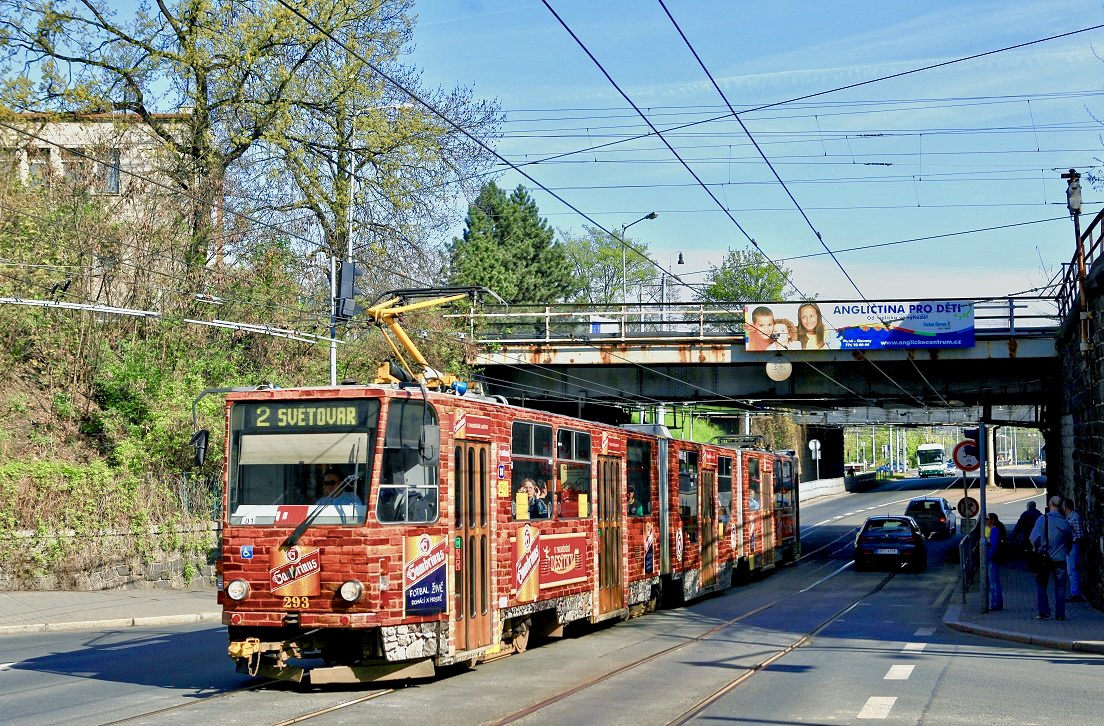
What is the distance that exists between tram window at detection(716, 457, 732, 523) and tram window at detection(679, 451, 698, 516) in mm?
2392

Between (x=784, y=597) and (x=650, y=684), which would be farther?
(x=784, y=597)

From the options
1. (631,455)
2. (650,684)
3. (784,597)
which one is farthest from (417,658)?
(784,597)

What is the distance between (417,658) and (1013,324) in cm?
2712

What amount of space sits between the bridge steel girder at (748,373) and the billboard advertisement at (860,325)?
75 cm

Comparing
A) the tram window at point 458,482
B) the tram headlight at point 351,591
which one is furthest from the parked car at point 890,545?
the tram headlight at point 351,591

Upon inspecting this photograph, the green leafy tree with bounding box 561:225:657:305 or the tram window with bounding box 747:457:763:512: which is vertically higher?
the green leafy tree with bounding box 561:225:657:305

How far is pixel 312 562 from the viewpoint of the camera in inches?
485

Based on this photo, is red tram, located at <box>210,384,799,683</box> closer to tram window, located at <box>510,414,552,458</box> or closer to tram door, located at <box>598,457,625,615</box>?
tram window, located at <box>510,414,552,458</box>

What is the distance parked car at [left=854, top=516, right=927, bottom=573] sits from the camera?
3366 cm

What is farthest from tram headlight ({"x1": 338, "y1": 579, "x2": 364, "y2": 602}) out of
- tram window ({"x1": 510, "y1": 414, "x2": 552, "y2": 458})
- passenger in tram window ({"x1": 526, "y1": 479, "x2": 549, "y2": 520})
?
passenger in tram window ({"x1": 526, "y1": 479, "x2": 549, "y2": 520})

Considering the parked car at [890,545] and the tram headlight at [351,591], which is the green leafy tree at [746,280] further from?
the tram headlight at [351,591]

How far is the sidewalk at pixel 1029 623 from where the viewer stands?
16188mm

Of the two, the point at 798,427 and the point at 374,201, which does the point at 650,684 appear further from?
the point at 798,427

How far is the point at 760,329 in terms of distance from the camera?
36094 millimetres
